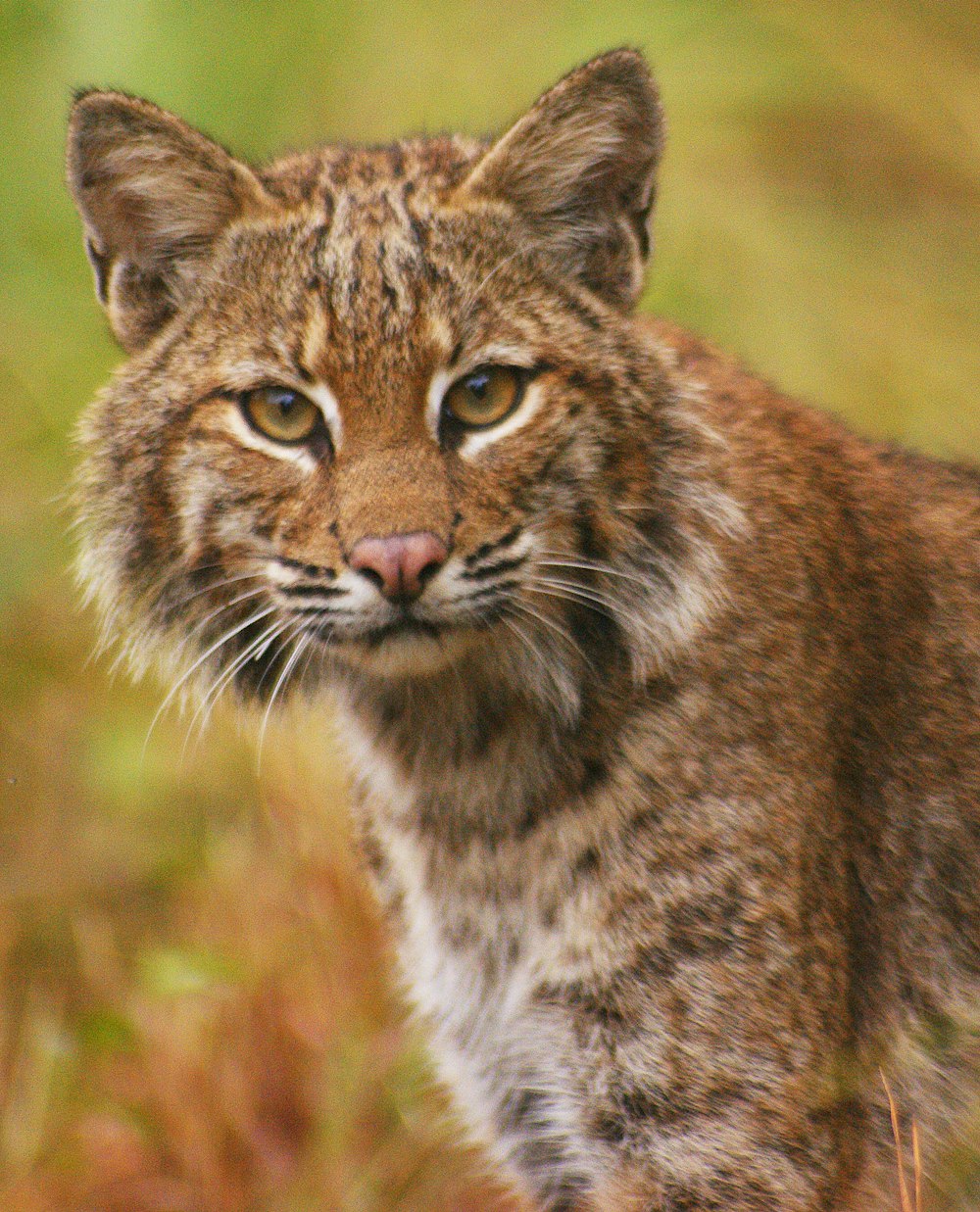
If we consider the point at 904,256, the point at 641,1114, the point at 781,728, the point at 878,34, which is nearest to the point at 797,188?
the point at 904,256

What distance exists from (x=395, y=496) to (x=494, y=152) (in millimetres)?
945

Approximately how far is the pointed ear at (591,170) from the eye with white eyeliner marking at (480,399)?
1.39 feet

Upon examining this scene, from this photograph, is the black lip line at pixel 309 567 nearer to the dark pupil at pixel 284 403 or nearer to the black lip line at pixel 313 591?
the black lip line at pixel 313 591

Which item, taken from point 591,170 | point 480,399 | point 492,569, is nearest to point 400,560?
point 492,569

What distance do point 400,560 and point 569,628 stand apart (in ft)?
2.65

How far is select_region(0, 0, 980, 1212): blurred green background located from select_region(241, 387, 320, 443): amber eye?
3.72 feet

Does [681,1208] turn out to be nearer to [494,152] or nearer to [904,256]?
[494,152]

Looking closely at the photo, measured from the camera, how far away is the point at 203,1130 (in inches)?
207

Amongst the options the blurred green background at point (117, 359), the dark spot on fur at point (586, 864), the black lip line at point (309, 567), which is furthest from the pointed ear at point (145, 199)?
the dark spot on fur at point (586, 864)

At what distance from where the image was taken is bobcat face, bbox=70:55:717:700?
149 inches

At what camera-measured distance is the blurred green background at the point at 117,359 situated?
530cm

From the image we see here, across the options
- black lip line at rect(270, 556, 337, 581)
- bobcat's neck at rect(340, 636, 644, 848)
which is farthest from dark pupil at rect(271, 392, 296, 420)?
bobcat's neck at rect(340, 636, 644, 848)

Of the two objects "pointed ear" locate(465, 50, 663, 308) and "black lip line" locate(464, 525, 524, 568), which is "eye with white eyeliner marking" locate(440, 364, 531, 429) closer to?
"black lip line" locate(464, 525, 524, 568)

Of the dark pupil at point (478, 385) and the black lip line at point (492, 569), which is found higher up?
the dark pupil at point (478, 385)
